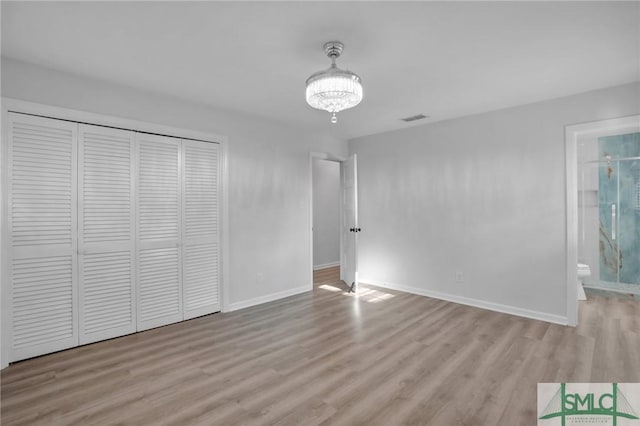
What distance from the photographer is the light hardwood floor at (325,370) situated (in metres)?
2.04

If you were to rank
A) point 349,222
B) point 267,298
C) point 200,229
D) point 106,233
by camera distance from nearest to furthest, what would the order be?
point 106,233
point 200,229
point 267,298
point 349,222

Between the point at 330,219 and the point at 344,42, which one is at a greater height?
the point at 344,42

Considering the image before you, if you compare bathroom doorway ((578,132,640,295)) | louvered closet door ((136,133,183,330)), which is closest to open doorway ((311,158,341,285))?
louvered closet door ((136,133,183,330))

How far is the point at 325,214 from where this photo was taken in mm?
7297

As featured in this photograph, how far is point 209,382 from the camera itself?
240 centimetres

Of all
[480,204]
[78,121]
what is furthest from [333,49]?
[480,204]

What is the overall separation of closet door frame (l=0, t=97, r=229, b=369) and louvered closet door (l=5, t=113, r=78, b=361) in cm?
4

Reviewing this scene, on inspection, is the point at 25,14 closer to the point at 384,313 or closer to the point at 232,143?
the point at 232,143

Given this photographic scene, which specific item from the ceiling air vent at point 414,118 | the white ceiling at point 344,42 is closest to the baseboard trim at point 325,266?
the ceiling air vent at point 414,118

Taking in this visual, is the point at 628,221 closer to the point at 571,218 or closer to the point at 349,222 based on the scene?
the point at 571,218

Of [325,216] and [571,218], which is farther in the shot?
[325,216]

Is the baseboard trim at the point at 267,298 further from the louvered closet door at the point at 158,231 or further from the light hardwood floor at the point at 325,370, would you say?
the louvered closet door at the point at 158,231

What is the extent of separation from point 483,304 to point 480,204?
132cm

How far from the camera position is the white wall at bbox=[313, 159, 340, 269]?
709 centimetres
